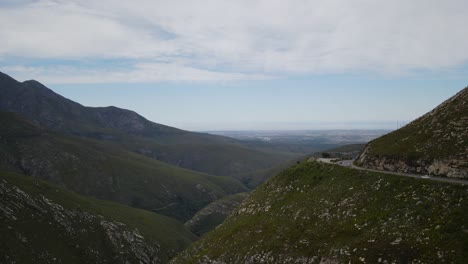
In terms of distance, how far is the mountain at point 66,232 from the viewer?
10444 centimetres

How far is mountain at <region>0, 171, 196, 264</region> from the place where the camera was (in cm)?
10444

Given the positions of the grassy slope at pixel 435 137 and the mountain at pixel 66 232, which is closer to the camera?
the grassy slope at pixel 435 137

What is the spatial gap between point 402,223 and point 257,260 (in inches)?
876

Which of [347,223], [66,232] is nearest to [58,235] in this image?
[66,232]

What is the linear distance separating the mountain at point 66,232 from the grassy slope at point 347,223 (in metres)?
57.5

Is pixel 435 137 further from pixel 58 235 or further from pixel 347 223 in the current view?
pixel 58 235

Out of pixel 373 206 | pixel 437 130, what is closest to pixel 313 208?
pixel 373 206

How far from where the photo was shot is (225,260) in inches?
2296

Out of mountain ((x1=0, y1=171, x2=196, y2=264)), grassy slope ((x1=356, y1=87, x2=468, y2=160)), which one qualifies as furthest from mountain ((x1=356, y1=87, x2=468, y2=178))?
mountain ((x1=0, y1=171, x2=196, y2=264))

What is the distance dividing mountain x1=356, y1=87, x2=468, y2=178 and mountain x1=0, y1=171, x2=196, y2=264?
95955 mm

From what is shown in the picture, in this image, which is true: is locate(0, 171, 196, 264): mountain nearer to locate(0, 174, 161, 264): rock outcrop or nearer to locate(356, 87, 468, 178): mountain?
locate(0, 174, 161, 264): rock outcrop

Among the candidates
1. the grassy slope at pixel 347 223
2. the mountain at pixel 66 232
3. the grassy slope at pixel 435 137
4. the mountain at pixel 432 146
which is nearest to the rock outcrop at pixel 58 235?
the mountain at pixel 66 232

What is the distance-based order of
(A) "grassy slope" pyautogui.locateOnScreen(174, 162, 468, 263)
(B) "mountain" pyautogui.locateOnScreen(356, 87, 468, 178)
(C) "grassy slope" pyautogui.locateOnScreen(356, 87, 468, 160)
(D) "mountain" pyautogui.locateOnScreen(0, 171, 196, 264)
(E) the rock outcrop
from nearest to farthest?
1. (A) "grassy slope" pyautogui.locateOnScreen(174, 162, 468, 263)
2. (B) "mountain" pyautogui.locateOnScreen(356, 87, 468, 178)
3. (C) "grassy slope" pyautogui.locateOnScreen(356, 87, 468, 160)
4. (E) the rock outcrop
5. (D) "mountain" pyautogui.locateOnScreen(0, 171, 196, 264)

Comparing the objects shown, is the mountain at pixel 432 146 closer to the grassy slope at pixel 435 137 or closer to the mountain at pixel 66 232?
the grassy slope at pixel 435 137
